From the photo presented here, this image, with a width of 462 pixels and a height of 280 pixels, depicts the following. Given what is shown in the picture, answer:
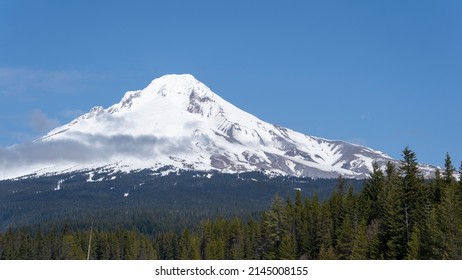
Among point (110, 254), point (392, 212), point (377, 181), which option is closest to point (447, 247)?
point (392, 212)

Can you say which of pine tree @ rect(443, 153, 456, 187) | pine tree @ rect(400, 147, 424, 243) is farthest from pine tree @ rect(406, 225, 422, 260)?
pine tree @ rect(443, 153, 456, 187)

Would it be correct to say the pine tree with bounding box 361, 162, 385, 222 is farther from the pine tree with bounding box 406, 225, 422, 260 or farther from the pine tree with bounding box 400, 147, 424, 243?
the pine tree with bounding box 406, 225, 422, 260

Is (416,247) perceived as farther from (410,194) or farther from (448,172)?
(448,172)

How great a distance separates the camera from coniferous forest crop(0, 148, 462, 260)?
214 feet

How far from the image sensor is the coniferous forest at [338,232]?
65.4 m

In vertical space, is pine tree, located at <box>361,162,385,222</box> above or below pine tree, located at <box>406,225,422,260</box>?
above

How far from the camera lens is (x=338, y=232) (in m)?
102

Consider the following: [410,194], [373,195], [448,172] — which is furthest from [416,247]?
[373,195]

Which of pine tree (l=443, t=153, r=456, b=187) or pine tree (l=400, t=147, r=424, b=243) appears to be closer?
pine tree (l=400, t=147, r=424, b=243)

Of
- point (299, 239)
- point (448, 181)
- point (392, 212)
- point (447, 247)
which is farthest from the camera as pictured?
point (299, 239)

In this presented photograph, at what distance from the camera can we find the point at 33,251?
156 m

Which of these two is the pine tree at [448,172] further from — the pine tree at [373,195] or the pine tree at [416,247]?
the pine tree at [416,247]

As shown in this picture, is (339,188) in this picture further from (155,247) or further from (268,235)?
(155,247)
